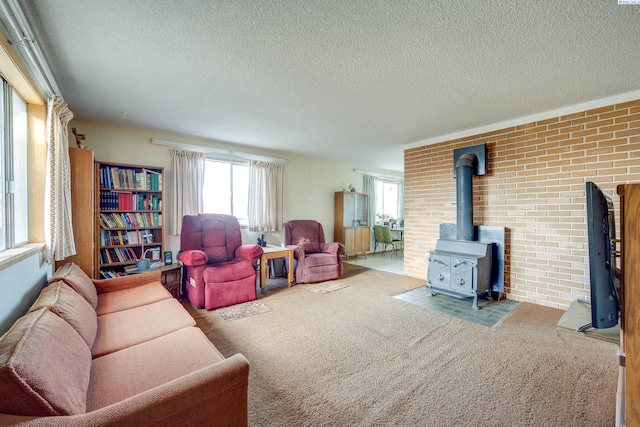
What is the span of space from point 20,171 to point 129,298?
1.23 meters

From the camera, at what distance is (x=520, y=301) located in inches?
134

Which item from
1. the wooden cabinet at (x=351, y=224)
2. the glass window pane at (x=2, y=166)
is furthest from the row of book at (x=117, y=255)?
the wooden cabinet at (x=351, y=224)

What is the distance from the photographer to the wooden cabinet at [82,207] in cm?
267

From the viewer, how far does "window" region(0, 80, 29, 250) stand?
5.83 feet

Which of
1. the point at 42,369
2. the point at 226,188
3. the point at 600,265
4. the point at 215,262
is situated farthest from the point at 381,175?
the point at 42,369

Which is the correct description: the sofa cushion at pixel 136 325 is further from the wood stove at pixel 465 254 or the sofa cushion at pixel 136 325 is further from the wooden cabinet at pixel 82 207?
the wood stove at pixel 465 254

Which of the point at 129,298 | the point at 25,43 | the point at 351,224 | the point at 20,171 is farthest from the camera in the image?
the point at 351,224

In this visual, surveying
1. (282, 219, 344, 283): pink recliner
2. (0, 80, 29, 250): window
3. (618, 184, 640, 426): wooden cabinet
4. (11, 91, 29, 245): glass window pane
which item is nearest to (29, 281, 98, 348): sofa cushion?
(0, 80, 29, 250): window

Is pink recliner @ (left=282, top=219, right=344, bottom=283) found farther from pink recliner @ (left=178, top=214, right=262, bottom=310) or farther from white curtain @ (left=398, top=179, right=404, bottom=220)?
white curtain @ (left=398, top=179, right=404, bottom=220)

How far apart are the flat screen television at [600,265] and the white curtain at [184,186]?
441 cm

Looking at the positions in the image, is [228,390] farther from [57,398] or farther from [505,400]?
[505,400]

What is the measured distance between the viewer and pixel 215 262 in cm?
354

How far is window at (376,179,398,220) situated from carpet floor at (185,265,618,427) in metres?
4.73

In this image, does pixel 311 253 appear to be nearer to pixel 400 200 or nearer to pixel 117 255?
pixel 117 255
